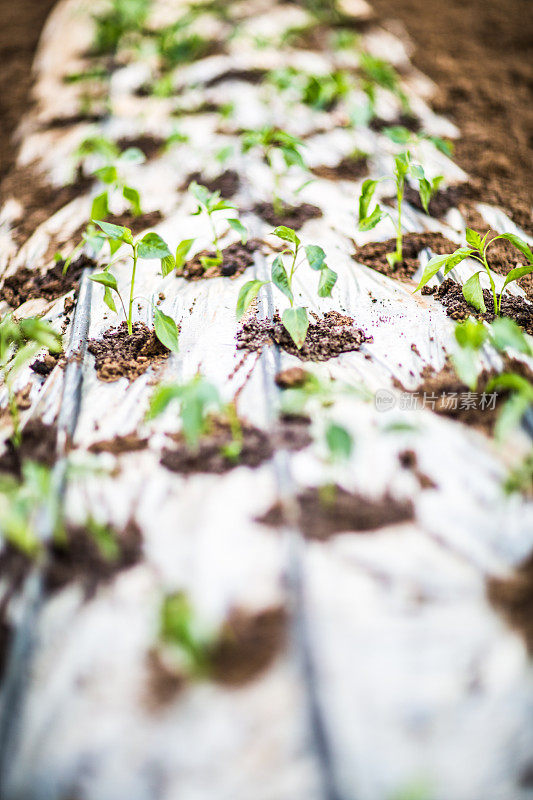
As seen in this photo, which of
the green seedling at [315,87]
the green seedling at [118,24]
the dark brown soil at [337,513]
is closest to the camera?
the dark brown soil at [337,513]

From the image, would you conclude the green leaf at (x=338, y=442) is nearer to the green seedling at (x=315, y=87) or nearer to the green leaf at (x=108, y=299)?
the green leaf at (x=108, y=299)

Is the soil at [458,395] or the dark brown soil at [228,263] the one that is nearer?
the soil at [458,395]

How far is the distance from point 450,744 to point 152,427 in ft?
2.51

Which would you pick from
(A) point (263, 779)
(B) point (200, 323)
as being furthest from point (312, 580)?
(B) point (200, 323)

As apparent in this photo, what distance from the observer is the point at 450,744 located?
0.74m

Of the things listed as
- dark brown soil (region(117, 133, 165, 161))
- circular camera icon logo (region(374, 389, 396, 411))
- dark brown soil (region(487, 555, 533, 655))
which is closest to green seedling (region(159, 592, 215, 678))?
dark brown soil (region(487, 555, 533, 655))

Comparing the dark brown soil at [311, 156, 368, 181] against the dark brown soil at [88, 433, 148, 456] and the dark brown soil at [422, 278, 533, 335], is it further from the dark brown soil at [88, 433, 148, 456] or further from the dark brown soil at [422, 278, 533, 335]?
the dark brown soil at [88, 433, 148, 456]

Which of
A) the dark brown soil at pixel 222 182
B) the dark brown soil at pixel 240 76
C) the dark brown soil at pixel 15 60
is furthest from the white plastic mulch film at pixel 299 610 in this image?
the dark brown soil at pixel 15 60

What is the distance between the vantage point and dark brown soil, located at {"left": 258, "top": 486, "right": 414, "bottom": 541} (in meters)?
0.93

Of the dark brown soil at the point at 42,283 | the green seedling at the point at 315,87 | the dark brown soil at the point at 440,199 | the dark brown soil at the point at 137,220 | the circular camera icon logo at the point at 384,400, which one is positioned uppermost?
the green seedling at the point at 315,87

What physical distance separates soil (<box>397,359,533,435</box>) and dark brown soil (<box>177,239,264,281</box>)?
599 mm

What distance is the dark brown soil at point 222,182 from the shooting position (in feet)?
5.59

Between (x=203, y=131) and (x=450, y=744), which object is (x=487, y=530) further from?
(x=203, y=131)

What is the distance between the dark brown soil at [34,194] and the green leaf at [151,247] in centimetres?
71
